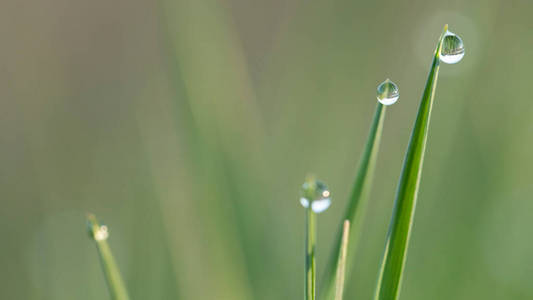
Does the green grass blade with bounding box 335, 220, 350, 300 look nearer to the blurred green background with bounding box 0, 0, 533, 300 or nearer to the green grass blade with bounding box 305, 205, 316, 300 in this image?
the green grass blade with bounding box 305, 205, 316, 300

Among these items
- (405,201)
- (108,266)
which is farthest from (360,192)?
(108,266)

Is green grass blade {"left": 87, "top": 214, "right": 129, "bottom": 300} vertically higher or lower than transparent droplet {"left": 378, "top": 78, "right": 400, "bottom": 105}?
lower

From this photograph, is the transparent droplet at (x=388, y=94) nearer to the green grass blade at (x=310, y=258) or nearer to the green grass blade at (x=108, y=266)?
the green grass blade at (x=310, y=258)

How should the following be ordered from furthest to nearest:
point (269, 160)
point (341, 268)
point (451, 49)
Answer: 1. point (269, 160)
2. point (451, 49)
3. point (341, 268)

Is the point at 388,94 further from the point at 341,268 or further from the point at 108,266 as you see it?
the point at 108,266

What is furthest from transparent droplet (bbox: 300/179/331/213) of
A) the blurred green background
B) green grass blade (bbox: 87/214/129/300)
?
the blurred green background

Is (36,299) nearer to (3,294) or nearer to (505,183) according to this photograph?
(3,294)
